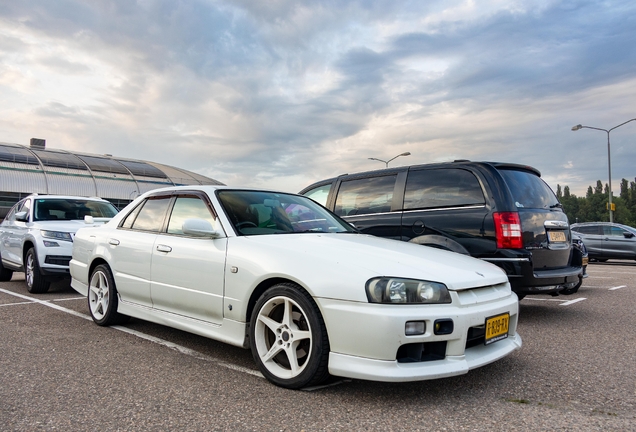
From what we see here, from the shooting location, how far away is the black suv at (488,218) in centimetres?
502

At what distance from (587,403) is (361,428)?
140 cm

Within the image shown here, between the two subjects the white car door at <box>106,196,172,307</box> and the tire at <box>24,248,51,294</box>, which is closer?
the white car door at <box>106,196,172,307</box>

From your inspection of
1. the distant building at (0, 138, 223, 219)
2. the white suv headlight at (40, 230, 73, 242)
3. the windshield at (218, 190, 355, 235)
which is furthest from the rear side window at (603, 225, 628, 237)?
the distant building at (0, 138, 223, 219)

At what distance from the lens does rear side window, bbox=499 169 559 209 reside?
527 centimetres

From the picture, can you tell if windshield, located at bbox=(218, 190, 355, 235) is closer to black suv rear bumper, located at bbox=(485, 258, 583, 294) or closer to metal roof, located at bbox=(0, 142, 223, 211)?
black suv rear bumper, located at bbox=(485, 258, 583, 294)

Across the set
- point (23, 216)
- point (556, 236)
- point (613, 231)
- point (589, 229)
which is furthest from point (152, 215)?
point (589, 229)

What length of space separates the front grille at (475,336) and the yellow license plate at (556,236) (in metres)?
2.61

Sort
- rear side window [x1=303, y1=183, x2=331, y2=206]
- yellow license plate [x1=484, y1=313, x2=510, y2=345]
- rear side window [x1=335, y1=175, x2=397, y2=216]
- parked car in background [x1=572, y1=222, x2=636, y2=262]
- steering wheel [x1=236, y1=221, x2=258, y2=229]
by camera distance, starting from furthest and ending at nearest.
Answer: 1. parked car in background [x1=572, y1=222, x2=636, y2=262]
2. rear side window [x1=303, y1=183, x2=331, y2=206]
3. rear side window [x1=335, y1=175, x2=397, y2=216]
4. steering wheel [x1=236, y1=221, x2=258, y2=229]
5. yellow license plate [x1=484, y1=313, x2=510, y2=345]

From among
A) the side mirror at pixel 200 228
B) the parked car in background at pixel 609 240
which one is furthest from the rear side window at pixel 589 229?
the side mirror at pixel 200 228

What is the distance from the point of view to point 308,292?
310 cm

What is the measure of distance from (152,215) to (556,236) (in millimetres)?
4177

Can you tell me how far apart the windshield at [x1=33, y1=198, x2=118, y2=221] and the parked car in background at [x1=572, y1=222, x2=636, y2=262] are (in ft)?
49.2

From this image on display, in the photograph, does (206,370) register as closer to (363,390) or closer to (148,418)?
(148,418)

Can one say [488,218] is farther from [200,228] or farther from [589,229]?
[589,229]
